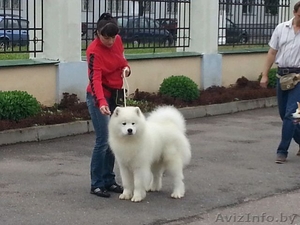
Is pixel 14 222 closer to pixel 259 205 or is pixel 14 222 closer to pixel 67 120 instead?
pixel 259 205

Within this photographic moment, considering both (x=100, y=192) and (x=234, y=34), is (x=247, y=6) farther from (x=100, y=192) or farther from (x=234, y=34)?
(x=100, y=192)

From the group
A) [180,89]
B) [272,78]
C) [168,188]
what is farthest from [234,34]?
[168,188]

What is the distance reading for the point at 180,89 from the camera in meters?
13.2

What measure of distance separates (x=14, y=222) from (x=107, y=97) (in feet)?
5.52

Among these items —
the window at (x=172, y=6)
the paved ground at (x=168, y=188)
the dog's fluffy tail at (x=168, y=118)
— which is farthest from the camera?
the window at (x=172, y=6)

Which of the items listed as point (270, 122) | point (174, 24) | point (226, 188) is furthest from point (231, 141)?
point (174, 24)

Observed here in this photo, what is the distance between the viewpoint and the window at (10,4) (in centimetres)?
1147

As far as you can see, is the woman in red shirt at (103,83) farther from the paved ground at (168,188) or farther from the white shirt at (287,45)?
the white shirt at (287,45)

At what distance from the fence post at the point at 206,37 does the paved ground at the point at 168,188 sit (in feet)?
13.5

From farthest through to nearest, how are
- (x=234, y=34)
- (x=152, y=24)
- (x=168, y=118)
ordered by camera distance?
(x=234, y=34)
(x=152, y=24)
(x=168, y=118)

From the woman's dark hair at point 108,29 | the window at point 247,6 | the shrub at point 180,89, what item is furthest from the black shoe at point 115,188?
the window at point 247,6

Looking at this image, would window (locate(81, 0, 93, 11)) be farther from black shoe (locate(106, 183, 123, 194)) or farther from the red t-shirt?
black shoe (locate(106, 183, 123, 194))

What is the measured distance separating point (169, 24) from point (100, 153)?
7.96m

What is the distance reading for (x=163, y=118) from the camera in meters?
7.13
